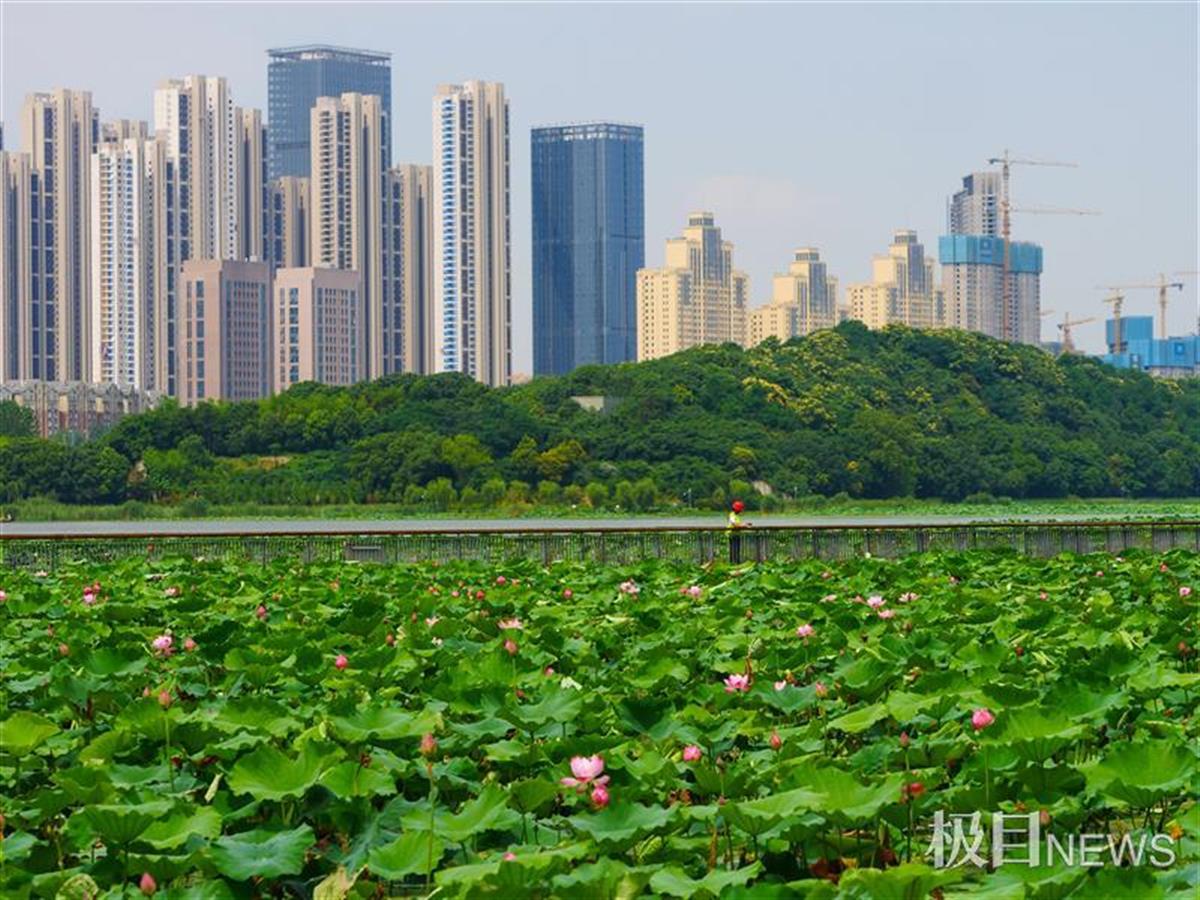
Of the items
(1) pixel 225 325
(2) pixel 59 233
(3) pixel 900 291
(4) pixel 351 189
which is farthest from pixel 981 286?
(2) pixel 59 233

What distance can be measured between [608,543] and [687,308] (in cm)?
13777

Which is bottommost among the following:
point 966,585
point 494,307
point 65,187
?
point 966,585

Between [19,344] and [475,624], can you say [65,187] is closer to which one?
[19,344]

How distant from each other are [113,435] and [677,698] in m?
67.9

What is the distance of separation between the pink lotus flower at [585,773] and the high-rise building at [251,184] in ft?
527

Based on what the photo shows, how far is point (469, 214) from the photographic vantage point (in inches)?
5965

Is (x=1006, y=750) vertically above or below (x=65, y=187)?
below

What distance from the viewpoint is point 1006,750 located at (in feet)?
14.4

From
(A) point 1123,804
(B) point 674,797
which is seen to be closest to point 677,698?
(B) point 674,797

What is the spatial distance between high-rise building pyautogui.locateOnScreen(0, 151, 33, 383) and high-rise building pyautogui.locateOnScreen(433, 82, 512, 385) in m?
32.4

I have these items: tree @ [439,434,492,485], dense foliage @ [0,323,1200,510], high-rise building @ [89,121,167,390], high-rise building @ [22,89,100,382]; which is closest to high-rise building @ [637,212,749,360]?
high-rise building @ [89,121,167,390]

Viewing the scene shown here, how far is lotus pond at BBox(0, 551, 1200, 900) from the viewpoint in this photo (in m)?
3.83

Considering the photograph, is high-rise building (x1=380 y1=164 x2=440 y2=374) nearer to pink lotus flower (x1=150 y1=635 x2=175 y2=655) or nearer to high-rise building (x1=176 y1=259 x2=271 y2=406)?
high-rise building (x1=176 y1=259 x2=271 y2=406)

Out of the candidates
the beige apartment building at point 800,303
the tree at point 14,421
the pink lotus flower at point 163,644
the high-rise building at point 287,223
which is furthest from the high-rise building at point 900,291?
the pink lotus flower at point 163,644
